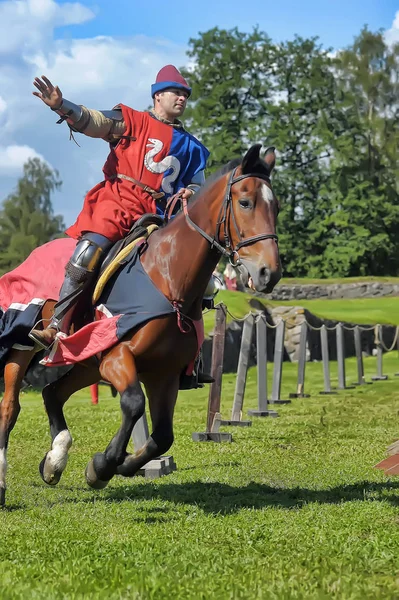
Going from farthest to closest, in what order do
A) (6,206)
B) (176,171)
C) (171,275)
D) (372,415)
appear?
(6,206) < (372,415) < (176,171) < (171,275)

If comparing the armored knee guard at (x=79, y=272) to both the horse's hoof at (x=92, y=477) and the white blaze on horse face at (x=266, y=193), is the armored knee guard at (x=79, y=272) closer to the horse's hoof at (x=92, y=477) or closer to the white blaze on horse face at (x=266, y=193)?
the horse's hoof at (x=92, y=477)

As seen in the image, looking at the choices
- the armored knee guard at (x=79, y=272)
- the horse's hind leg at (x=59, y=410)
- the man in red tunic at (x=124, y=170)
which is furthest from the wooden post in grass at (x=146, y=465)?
the armored knee guard at (x=79, y=272)

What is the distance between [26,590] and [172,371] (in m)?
2.37

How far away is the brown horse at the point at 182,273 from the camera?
597cm

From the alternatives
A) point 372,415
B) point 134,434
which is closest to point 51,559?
point 134,434

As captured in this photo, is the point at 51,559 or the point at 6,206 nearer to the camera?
the point at 51,559

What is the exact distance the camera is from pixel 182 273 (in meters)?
6.46

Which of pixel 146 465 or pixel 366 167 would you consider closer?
pixel 146 465

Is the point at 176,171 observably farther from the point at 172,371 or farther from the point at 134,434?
the point at 134,434

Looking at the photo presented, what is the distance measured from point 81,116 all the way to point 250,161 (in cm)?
142

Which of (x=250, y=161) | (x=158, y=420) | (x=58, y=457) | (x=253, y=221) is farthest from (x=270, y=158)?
(x=58, y=457)

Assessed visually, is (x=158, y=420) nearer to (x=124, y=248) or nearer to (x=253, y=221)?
(x=124, y=248)

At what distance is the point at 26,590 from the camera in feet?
14.8

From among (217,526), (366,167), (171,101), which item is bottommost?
(217,526)
